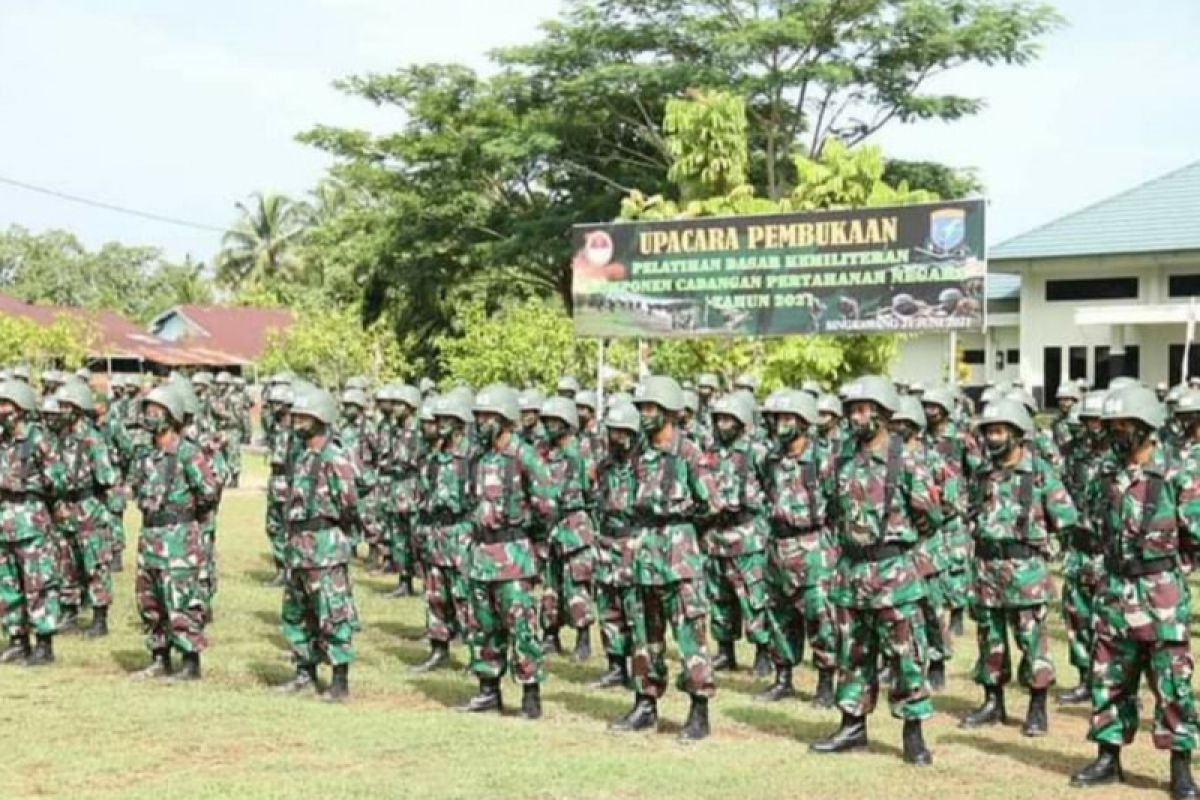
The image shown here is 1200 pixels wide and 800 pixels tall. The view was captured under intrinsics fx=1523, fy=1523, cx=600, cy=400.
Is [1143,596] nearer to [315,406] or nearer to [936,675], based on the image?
[936,675]

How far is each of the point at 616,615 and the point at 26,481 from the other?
14.8ft

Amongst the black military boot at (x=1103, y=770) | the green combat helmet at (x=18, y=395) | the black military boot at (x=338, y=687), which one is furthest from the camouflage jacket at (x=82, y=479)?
the black military boot at (x=1103, y=770)

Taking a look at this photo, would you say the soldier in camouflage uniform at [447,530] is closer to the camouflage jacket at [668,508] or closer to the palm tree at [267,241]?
the camouflage jacket at [668,508]

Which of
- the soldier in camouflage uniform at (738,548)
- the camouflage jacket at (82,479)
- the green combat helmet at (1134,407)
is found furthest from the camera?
the camouflage jacket at (82,479)

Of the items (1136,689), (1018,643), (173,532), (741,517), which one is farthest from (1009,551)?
(173,532)

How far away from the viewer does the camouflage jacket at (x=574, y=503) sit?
35.4 feet

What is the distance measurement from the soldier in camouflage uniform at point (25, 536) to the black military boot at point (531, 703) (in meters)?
3.81

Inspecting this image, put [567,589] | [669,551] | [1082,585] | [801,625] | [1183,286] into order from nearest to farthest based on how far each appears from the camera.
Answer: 1. [669,551]
2. [1082,585]
3. [801,625]
4. [567,589]
5. [1183,286]

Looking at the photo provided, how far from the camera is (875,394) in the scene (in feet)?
25.9

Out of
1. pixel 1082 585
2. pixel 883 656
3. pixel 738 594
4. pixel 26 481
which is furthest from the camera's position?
pixel 26 481

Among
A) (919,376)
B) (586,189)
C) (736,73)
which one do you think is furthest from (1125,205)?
(586,189)

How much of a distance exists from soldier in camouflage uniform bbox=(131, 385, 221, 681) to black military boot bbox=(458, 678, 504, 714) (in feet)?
6.73

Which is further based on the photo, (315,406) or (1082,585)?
(1082,585)

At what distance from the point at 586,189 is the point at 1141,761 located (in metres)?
27.1
